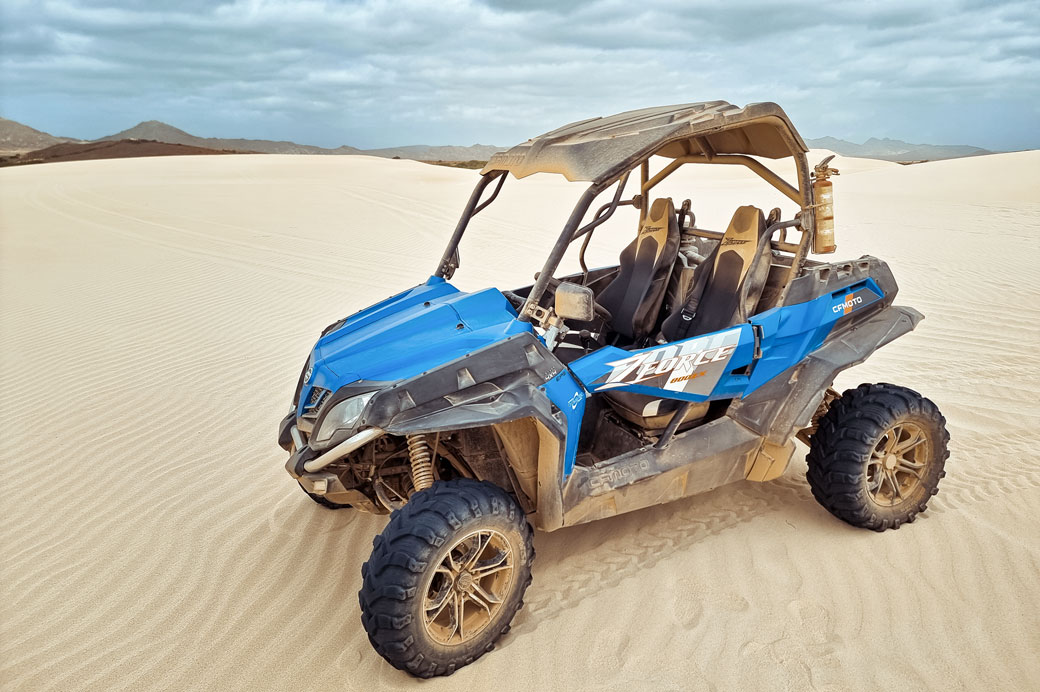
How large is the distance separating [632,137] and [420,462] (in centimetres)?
166

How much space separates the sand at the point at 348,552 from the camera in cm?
303

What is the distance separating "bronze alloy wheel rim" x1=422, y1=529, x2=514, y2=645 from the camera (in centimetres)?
290

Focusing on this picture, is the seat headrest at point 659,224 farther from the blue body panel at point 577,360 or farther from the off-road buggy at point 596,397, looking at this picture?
the blue body panel at point 577,360

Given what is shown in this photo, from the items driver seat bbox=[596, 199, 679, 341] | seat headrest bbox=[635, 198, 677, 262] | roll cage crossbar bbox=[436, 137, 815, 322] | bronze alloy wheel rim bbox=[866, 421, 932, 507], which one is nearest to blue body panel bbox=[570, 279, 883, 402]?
roll cage crossbar bbox=[436, 137, 815, 322]

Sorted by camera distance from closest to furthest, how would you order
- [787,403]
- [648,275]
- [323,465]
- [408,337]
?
[323,465] → [408,337] → [787,403] → [648,275]

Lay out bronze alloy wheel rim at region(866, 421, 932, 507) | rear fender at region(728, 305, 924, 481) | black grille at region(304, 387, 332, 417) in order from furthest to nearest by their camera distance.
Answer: bronze alloy wheel rim at region(866, 421, 932, 507), rear fender at region(728, 305, 924, 481), black grille at region(304, 387, 332, 417)

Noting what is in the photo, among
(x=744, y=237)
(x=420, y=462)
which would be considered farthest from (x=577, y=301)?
(x=744, y=237)

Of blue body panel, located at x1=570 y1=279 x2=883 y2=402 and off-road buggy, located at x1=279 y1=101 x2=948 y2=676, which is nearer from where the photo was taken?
off-road buggy, located at x1=279 y1=101 x2=948 y2=676

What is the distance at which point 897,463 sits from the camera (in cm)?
394

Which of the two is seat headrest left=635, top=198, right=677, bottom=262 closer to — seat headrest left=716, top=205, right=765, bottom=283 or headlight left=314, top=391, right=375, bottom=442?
seat headrest left=716, top=205, right=765, bottom=283

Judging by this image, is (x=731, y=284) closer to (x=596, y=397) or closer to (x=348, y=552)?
(x=596, y=397)

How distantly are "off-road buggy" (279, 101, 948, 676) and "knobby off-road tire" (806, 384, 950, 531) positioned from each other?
0.01 m

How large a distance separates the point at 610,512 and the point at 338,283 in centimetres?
780

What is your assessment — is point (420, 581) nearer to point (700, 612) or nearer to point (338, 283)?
point (700, 612)
